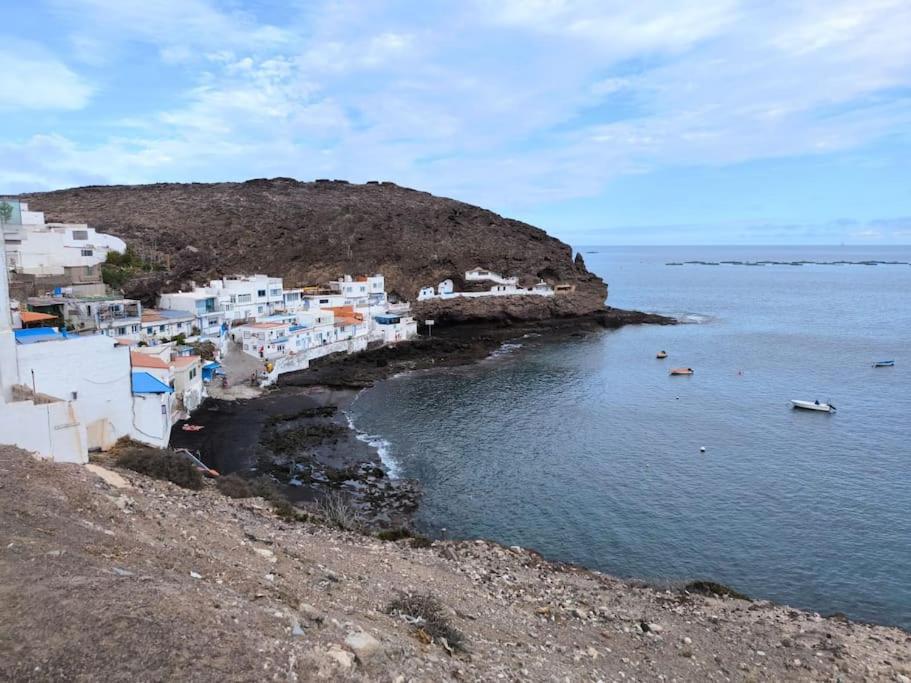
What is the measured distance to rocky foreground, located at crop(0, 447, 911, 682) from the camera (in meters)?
7.76

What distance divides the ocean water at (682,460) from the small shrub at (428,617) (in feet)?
30.1

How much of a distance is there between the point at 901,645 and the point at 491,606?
971cm

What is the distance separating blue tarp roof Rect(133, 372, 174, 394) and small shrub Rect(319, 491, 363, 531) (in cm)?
807

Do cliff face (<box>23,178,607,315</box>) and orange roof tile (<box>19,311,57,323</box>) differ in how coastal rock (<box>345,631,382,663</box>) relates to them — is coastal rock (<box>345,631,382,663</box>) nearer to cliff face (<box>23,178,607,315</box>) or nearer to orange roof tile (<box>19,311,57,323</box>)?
orange roof tile (<box>19,311,57,323</box>)

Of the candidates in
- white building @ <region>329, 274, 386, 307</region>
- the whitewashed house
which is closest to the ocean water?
the whitewashed house

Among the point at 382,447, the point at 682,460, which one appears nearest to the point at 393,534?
the point at 382,447

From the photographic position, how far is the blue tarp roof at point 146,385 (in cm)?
2453

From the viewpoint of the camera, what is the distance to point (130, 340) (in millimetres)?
36219

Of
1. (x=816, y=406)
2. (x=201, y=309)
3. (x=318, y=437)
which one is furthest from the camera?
(x=201, y=309)

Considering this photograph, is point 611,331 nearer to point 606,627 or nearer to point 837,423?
point 837,423

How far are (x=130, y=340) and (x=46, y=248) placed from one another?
600 inches

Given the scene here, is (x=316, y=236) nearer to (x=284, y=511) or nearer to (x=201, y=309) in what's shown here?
(x=201, y=309)

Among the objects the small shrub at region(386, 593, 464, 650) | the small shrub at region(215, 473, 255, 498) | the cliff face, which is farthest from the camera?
the cliff face

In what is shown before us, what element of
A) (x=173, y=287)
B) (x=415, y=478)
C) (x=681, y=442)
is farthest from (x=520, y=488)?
(x=173, y=287)
